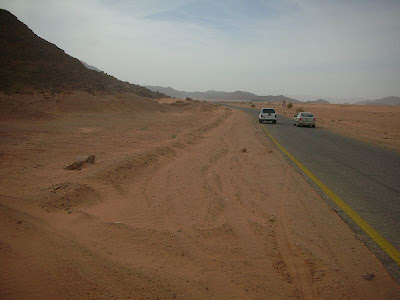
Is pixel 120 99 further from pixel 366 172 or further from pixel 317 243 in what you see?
pixel 317 243

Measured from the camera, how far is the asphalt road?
4.58 metres

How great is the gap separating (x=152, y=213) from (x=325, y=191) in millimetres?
4030

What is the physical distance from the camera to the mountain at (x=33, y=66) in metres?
30.1

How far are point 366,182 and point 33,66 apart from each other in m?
37.0

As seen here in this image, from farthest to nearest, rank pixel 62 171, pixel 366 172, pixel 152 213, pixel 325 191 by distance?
1. pixel 366 172
2. pixel 62 171
3. pixel 325 191
4. pixel 152 213

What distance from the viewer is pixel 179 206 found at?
17.9 feet

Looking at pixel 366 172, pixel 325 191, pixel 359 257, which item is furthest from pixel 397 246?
pixel 366 172

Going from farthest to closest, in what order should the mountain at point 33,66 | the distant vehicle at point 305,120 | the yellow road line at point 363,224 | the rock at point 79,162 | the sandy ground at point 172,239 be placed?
the mountain at point 33,66, the distant vehicle at point 305,120, the rock at point 79,162, the yellow road line at point 363,224, the sandy ground at point 172,239

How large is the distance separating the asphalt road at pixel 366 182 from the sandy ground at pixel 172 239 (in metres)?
0.51

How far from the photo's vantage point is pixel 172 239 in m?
4.12

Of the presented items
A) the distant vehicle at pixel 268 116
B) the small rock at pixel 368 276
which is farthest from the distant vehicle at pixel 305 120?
the small rock at pixel 368 276

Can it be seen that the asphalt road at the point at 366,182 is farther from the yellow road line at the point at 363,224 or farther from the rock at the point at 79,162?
the rock at the point at 79,162

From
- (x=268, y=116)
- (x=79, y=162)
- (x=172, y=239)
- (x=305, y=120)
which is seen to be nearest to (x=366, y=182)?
(x=172, y=239)

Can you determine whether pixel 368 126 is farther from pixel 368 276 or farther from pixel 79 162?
pixel 368 276
